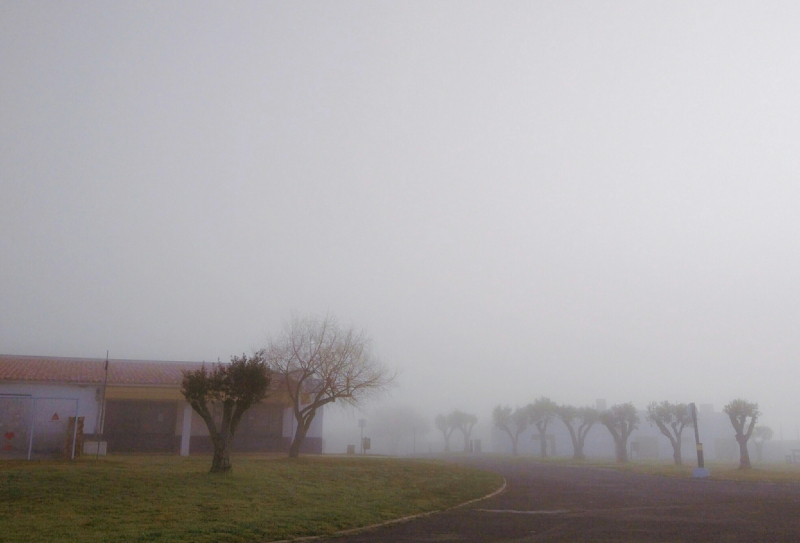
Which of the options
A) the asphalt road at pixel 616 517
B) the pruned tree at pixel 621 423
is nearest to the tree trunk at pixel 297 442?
the asphalt road at pixel 616 517

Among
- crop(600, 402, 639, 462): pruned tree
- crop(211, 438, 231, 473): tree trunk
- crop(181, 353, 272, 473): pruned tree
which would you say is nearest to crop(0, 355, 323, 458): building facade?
crop(181, 353, 272, 473): pruned tree

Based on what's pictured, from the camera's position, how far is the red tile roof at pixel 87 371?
32656mm

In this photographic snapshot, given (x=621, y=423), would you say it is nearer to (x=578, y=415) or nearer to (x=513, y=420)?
(x=578, y=415)

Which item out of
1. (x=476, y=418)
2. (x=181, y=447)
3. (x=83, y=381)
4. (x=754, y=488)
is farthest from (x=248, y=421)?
(x=476, y=418)

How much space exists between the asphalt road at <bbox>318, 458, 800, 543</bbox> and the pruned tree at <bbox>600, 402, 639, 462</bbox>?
2931cm

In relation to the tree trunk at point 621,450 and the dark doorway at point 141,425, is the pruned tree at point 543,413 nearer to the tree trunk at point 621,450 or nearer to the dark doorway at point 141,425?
the tree trunk at point 621,450

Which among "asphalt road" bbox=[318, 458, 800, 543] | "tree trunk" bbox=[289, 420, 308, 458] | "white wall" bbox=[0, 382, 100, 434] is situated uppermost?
"white wall" bbox=[0, 382, 100, 434]

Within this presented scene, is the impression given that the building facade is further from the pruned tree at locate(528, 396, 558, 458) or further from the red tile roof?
the pruned tree at locate(528, 396, 558, 458)

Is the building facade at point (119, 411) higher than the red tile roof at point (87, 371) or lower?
lower

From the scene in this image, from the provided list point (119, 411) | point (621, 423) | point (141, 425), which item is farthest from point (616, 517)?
point (621, 423)

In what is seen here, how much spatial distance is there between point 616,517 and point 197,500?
10.5m

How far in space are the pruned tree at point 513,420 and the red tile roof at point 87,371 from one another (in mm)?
41219

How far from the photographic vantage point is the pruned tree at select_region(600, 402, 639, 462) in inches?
2081

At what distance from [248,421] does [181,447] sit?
5822 millimetres
